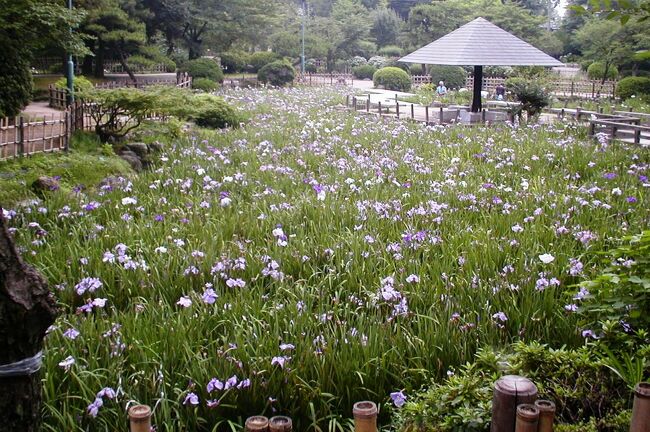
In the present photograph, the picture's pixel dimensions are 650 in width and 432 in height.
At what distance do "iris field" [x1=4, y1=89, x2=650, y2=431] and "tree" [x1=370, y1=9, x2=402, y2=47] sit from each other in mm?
46480

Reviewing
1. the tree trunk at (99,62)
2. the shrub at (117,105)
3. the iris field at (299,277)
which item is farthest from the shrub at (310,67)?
the iris field at (299,277)

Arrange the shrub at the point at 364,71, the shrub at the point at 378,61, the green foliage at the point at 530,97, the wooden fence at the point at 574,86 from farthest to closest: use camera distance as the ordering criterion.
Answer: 1. the shrub at the point at 378,61
2. the shrub at the point at 364,71
3. the wooden fence at the point at 574,86
4. the green foliage at the point at 530,97

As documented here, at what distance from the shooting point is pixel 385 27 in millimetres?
52656

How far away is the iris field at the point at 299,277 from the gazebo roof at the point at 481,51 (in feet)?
26.3

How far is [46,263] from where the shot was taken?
4578 millimetres

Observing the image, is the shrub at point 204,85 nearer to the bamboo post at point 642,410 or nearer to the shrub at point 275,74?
the shrub at point 275,74

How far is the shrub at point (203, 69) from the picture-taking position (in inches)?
1088

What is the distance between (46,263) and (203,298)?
5.38ft

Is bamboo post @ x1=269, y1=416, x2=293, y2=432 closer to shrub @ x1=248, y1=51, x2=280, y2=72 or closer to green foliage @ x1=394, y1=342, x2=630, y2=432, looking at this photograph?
green foliage @ x1=394, y1=342, x2=630, y2=432

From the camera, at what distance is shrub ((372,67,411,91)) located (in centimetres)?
3316

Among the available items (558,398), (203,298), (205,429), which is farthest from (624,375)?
(203,298)

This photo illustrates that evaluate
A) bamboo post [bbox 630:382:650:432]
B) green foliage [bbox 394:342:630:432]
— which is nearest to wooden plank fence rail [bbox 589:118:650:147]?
green foliage [bbox 394:342:630:432]

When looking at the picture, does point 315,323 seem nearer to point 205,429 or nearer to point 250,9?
point 205,429

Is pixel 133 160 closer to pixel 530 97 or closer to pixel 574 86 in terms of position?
pixel 530 97
